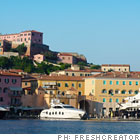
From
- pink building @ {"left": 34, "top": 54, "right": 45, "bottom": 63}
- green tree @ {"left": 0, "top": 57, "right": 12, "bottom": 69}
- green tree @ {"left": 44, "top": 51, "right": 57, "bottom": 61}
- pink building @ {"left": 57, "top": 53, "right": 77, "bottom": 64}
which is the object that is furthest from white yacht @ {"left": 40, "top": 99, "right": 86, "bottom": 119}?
pink building @ {"left": 57, "top": 53, "right": 77, "bottom": 64}

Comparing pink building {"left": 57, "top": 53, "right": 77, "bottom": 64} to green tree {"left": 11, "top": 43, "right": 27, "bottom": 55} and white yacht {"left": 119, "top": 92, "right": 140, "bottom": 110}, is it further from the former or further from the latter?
white yacht {"left": 119, "top": 92, "right": 140, "bottom": 110}

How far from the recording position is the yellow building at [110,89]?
318 ft

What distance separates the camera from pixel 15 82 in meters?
96.3

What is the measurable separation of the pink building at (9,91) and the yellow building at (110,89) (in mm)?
13064

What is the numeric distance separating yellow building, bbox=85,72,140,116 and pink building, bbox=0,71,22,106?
13.1 m

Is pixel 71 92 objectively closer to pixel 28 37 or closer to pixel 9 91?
pixel 9 91

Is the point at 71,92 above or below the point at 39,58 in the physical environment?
below

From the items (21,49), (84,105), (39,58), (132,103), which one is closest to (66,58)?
(39,58)

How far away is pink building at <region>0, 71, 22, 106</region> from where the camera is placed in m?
93.3

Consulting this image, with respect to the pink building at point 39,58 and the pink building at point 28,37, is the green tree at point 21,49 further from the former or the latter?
the pink building at point 39,58

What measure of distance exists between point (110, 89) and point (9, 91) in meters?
17.9

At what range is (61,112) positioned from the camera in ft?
276

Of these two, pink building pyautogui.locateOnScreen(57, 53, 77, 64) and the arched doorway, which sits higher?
pink building pyautogui.locateOnScreen(57, 53, 77, 64)

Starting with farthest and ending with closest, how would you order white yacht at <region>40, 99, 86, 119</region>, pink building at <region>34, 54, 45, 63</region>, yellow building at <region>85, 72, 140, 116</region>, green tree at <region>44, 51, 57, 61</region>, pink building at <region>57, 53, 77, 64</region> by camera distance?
1. pink building at <region>57, 53, 77, 64</region>
2. green tree at <region>44, 51, 57, 61</region>
3. pink building at <region>34, 54, 45, 63</region>
4. yellow building at <region>85, 72, 140, 116</region>
5. white yacht at <region>40, 99, 86, 119</region>
